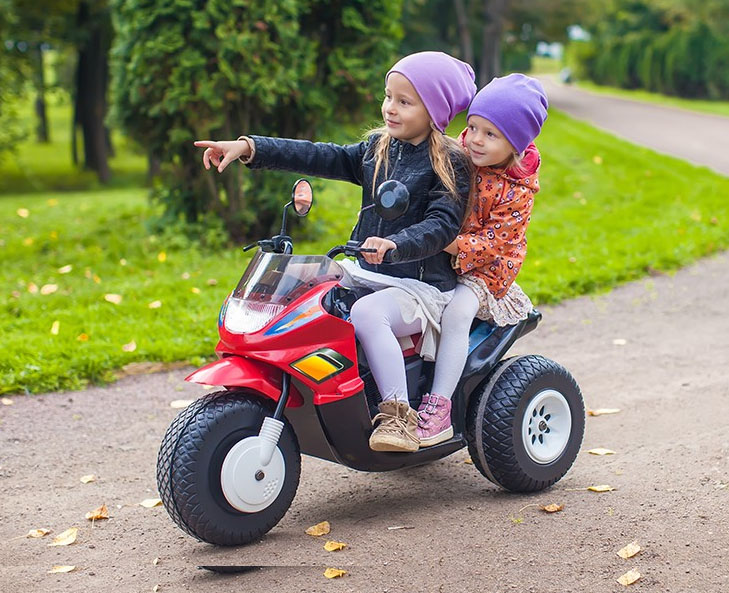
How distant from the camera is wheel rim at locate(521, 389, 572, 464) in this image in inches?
156

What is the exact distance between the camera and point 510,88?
366 cm

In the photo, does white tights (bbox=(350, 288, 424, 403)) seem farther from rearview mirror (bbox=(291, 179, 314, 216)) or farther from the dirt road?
the dirt road

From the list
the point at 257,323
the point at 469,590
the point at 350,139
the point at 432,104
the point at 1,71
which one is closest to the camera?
the point at 469,590

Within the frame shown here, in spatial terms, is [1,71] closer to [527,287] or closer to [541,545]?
[527,287]

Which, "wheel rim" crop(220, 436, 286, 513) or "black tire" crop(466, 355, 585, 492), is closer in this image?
"wheel rim" crop(220, 436, 286, 513)

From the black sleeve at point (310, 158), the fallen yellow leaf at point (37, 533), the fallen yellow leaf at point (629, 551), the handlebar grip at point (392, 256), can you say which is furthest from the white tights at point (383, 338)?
the fallen yellow leaf at point (37, 533)

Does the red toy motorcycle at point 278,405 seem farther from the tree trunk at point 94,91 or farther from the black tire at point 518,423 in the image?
the tree trunk at point 94,91

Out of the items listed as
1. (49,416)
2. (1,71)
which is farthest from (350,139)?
(1,71)

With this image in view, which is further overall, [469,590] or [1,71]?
[1,71]

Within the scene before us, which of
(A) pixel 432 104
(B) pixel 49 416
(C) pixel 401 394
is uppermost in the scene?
(A) pixel 432 104

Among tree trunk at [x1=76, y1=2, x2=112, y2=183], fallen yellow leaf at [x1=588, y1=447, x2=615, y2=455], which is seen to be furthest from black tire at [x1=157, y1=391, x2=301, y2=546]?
tree trunk at [x1=76, y1=2, x2=112, y2=183]

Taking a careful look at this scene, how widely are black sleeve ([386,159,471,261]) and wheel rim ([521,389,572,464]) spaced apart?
34.5 inches

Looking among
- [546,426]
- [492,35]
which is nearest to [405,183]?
[546,426]

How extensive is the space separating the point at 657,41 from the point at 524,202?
41.2 metres
